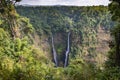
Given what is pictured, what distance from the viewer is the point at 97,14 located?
9031 centimetres

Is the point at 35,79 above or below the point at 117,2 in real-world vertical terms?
below

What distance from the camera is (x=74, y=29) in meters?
88.9

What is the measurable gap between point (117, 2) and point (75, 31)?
66.5 meters

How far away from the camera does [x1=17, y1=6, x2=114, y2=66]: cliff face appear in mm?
83625

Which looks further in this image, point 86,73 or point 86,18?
point 86,18

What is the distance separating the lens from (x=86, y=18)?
297 ft

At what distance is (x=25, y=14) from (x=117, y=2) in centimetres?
6219

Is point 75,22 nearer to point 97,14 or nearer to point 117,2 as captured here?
point 97,14

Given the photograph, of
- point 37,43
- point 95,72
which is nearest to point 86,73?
point 95,72

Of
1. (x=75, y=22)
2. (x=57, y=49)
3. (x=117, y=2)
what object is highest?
(x=117, y=2)

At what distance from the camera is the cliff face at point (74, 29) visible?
83.6 m

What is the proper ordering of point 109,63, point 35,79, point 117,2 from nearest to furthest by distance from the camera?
point 117,2, point 35,79, point 109,63

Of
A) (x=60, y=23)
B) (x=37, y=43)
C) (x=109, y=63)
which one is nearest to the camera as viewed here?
(x=109, y=63)

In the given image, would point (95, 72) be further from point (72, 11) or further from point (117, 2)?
point (72, 11)
